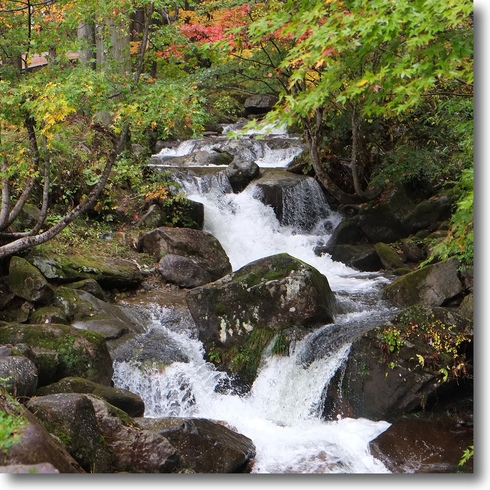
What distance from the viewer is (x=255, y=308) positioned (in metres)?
Answer: 5.74

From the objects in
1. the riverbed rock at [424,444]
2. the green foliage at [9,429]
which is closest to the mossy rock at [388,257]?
the riverbed rock at [424,444]

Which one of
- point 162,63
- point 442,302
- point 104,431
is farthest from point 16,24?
point 442,302

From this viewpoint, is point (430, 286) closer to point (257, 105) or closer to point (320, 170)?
point (320, 170)

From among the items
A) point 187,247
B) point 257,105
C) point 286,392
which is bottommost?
point 286,392

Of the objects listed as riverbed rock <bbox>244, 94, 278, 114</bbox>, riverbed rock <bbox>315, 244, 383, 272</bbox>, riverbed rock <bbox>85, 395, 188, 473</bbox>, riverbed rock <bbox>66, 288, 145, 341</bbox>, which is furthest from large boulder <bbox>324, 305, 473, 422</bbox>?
riverbed rock <bbox>244, 94, 278, 114</bbox>

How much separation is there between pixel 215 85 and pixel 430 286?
393cm

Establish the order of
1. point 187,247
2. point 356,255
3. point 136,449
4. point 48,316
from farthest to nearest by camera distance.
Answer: point 356,255 → point 187,247 → point 48,316 → point 136,449

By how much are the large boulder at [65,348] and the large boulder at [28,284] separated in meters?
0.83

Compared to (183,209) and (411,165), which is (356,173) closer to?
(411,165)

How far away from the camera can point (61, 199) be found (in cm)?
814

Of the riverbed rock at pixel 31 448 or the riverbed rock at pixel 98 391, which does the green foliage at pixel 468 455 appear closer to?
the riverbed rock at pixel 31 448

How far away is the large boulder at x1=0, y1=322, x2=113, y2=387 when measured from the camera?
16.4 ft

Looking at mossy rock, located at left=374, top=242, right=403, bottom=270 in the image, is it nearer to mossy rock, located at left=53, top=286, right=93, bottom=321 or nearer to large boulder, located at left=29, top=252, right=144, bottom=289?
large boulder, located at left=29, top=252, right=144, bottom=289

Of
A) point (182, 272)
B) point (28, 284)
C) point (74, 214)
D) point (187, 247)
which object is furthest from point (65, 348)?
point (187, 247)
